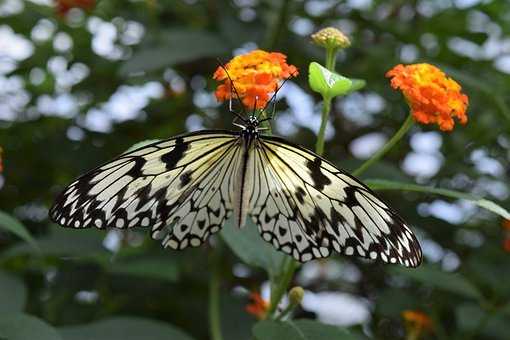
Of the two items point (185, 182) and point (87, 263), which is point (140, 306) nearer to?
point (87, 263)

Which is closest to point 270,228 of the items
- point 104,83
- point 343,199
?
point 343,199

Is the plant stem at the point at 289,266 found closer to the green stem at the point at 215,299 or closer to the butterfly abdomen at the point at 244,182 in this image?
the butterfly abdomen at the point at 244,182

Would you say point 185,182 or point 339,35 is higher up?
point 339,35

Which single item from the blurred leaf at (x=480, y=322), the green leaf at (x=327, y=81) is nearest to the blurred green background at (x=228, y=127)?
the blurred leaf at (x=480, y=322)

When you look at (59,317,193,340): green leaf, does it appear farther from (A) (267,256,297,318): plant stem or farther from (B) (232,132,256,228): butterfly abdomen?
(B) (232,132,256,228): butterfly abdomen

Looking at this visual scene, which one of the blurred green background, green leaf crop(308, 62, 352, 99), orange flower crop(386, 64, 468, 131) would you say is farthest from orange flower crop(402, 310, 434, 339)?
green leaf crop(308, 62, 352, 99)

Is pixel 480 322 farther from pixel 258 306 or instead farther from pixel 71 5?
pixel 71 5
